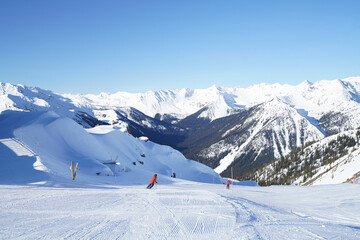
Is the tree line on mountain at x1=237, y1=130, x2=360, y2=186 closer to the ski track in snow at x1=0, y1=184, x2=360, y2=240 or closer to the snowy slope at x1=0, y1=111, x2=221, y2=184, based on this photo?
the snowy slope at x1=0, y1=111, x2=221, y2=184

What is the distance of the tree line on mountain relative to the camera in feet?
432

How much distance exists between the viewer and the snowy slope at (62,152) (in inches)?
1136

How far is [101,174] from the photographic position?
3716 centimetres

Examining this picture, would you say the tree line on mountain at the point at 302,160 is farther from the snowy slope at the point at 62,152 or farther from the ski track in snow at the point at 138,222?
the ski track in snow at the point at 138,222

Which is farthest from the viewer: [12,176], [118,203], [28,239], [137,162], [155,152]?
[155,152]

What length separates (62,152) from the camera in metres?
42.2

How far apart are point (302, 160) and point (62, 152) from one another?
13559 cm

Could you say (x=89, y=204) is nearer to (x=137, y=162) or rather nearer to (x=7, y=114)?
(x=7, y=114)

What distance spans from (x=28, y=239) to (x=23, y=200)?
20.3 ft

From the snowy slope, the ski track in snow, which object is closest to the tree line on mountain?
the snowy slope

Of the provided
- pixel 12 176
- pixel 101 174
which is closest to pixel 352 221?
pixel 12 176

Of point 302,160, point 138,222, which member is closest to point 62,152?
point 138,222

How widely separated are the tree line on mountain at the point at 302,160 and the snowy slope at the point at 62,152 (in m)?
76.4

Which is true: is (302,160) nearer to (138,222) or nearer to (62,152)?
(62,152)
